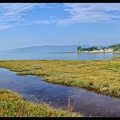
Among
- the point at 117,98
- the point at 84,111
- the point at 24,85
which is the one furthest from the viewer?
the point at 24,85

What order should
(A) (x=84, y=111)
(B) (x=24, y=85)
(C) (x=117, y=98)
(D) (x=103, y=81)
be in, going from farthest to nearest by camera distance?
1. (B) (x=24, y=85)
2. (D) (x=103, y=81)
3. (C) (x=117, y=98)
4. (A) (x=84, y=111)

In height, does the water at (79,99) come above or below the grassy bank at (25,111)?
below

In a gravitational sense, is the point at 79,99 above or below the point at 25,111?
below

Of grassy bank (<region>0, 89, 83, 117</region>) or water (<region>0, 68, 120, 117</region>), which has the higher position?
grassy bank (<region>0, 89, 83, 117</region>)

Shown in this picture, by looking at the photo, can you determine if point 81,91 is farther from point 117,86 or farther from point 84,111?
point 84,111

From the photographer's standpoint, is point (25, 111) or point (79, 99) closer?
point (25, 111)

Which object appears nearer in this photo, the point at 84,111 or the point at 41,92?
the point at 84,111

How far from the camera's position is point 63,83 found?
94.2ft

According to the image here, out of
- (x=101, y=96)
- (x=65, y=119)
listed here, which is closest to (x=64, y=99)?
(x=101, y=96)

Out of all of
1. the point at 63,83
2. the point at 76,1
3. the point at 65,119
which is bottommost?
the point at 63,83

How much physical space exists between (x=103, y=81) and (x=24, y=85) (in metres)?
8.88

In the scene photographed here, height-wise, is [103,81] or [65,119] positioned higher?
[65,119]

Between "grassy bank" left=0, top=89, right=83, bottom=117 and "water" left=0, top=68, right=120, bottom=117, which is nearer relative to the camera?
"grassy bank" left=0, top=89, right=83, bottom=117

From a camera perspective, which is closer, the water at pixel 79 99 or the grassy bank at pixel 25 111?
the grassy bank at pixel 25 111
